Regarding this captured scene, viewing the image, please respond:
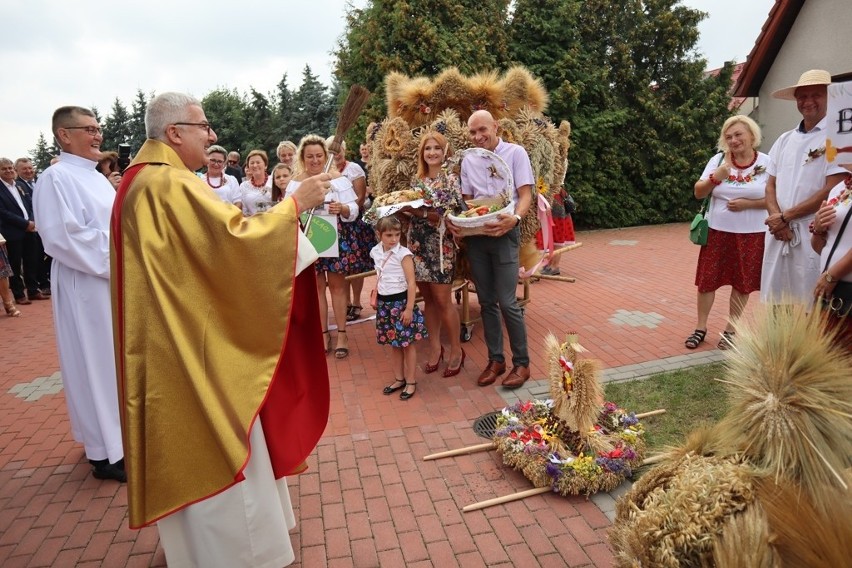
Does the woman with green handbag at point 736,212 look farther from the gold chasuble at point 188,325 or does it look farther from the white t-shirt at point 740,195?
the gold chasuble at point 188,325

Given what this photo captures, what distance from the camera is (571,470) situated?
3484mm

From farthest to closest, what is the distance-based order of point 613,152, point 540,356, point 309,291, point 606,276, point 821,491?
point 613,152 < point 606,276 < point 540,356 < point 309,291 < point 821,491

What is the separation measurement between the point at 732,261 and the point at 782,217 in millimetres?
1212

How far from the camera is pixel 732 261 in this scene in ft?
18.3

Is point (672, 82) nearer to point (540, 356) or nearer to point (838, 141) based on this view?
point (540, 356)

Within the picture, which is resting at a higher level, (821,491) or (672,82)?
(672,82)

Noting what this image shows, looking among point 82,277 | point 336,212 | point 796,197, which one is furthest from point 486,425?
point 82,277

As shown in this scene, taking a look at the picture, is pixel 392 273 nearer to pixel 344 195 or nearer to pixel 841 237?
pixel 344 195

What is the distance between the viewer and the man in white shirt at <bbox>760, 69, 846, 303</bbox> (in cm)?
416

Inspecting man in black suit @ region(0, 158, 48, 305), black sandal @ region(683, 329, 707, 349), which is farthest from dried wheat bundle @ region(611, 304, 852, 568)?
man in black suit @ region(0, 158, 48, 305)

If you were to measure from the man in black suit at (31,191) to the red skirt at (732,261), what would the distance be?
398 inches

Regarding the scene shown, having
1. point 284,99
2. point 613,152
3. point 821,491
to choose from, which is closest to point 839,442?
point 821,491

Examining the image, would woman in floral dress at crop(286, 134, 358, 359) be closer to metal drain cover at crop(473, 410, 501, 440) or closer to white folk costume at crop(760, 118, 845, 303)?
metal drain cover at crop(473, 410, 501, 440)

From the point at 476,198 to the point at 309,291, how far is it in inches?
96.4
